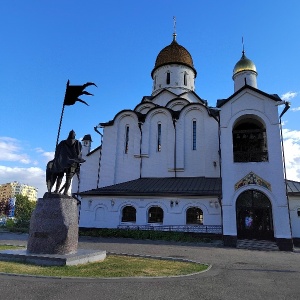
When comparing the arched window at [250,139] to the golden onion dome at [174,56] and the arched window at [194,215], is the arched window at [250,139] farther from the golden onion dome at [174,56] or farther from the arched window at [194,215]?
the golden onion dome at [174,56]

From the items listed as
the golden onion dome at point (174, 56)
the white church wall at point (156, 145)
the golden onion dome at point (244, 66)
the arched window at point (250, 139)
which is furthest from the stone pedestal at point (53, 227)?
the golden onion dome at point (174, 56)

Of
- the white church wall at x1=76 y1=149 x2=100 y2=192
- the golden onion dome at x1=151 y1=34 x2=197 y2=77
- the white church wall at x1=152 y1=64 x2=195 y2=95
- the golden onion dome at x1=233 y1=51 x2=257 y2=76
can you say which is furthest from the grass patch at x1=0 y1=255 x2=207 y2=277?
the golden onion dome at x1=151 y1=34 x2=197 y2=77

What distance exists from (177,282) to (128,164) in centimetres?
1846

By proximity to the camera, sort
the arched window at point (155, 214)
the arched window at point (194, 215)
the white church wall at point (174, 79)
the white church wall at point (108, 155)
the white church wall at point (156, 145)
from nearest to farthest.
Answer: the arched window at point (194, 215)
the arched window at point (155, 214)
the white church wall at point (156, 145)
the white church wall at point (108, 155)
the white church wall at point (174, 79)

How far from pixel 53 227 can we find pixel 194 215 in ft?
42.2

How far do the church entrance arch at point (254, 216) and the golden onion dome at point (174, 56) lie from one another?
18.3 metres

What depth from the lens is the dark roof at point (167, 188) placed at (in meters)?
18.9

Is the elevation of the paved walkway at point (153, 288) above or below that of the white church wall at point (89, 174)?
below

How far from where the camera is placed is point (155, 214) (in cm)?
1975

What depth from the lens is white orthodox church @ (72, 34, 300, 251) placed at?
642 inches

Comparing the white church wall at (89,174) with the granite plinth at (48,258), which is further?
the white church wall at (89,174)

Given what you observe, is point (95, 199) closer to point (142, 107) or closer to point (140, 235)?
point (140, 235)

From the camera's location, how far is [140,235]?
17.7 meters

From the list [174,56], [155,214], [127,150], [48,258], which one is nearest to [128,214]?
[155,214]
